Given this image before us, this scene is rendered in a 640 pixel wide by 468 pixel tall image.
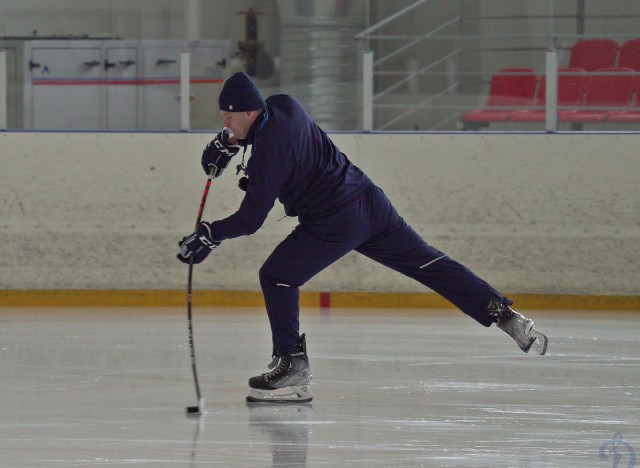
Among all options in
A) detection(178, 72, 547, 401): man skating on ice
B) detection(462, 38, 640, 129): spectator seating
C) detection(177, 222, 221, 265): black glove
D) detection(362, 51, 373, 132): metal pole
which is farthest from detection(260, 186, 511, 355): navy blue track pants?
detection(462, 38, 640, 129): spectator seating

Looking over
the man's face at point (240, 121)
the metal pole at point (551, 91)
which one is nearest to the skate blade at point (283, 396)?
the man's face at point (240, 121)

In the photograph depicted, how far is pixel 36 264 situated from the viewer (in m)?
9.13

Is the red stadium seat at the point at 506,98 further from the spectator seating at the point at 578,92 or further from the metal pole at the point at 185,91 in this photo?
the metal pole at the point at 185,91

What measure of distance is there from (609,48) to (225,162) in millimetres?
5519

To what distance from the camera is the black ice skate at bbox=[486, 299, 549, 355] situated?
5086mm

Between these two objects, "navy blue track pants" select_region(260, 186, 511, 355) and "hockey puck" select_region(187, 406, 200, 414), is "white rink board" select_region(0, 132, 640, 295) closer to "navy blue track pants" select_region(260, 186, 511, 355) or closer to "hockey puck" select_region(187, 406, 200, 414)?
"navy blue track pants" select_region(260, 186, 511, 355)

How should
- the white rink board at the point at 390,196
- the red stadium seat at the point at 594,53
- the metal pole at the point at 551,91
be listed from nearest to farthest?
the white rink board at the point at 390,196, the metal pole at the point at 551,91, the red stadium seat at the point at 594,53

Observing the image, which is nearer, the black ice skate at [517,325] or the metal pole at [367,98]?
the black ice skate at [517,325]

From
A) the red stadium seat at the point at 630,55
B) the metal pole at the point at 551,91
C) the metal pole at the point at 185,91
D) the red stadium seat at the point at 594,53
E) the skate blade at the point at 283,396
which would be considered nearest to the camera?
the skate blade at the point at 283,396

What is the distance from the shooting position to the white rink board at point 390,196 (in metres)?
9.03

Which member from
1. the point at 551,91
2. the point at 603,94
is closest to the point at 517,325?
the point at 551,91

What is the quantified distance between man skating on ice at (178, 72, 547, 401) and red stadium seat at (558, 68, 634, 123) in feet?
14.6

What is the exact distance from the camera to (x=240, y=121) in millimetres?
4766

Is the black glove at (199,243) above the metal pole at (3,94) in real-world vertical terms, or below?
below
